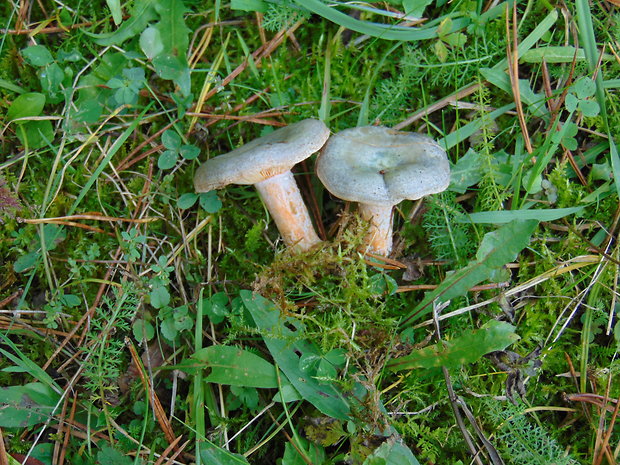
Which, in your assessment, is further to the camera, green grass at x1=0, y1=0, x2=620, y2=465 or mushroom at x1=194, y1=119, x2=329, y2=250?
green grass at x1=0, y1=0, x2=620, y2=465

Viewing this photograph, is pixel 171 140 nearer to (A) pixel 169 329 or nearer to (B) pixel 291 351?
(A) pixel 169 329

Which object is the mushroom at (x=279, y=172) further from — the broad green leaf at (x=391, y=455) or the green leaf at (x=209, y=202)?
the broad green leaf at (x=391, y=455)

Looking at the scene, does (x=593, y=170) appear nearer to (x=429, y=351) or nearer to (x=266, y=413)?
(x=429, y=351)

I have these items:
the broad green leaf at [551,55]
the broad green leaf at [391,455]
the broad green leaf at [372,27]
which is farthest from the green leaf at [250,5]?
the broad green leaf at [391,455]

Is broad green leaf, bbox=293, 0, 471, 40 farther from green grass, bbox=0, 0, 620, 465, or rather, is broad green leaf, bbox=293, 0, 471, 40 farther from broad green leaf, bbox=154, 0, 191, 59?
broad green leaf, bbox=154, 0, 191, 59

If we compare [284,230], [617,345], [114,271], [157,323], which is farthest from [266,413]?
[617,345]

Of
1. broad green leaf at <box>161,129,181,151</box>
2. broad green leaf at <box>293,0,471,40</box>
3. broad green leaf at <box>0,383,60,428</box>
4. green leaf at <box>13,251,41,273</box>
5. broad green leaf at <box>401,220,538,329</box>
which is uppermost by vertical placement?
broad green leaf at <box>293,0,471,40</box>

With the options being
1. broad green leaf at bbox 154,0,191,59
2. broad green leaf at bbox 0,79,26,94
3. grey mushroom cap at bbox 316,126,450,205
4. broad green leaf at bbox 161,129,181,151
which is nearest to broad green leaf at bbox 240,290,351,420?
grey mushroom cap at bbox 316,126,450,205

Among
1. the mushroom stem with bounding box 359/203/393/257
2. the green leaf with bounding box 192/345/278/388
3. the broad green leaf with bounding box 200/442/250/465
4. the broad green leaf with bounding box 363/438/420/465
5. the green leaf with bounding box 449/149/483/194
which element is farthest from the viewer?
the green leaf with bounding box 449/149/483/194
